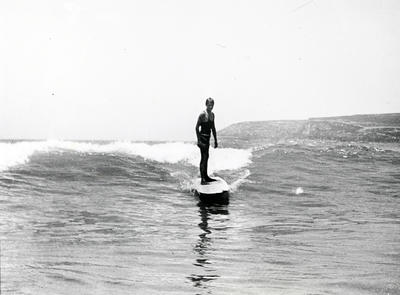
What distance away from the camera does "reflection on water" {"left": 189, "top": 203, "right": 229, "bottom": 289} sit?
4.11m

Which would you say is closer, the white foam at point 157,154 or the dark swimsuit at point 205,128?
the dark swimsuit at point 205,128

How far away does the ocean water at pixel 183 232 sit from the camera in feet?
13.2

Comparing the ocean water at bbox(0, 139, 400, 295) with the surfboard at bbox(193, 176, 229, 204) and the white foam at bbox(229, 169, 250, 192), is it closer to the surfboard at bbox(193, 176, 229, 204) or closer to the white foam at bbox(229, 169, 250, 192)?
the white foam at bbox(229, 169, 250, 192)

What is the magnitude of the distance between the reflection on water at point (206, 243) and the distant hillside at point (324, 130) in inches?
1502

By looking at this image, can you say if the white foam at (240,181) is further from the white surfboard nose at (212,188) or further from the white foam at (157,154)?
the white surfboard nose at (212,188)

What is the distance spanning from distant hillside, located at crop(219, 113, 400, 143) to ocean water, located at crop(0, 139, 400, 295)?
112ft

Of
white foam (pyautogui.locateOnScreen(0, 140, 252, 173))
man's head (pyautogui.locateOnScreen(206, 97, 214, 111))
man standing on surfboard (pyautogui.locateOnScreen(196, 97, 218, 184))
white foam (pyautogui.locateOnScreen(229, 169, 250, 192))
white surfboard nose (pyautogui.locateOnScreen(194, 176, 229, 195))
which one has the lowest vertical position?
white foam (pyautogui.locateOnScreen(229, 169, 250, 192))

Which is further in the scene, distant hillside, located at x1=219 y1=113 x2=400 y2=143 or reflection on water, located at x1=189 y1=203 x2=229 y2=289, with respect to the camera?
distant hillside, located at x1=219 y1=113 x2=400 y2=143

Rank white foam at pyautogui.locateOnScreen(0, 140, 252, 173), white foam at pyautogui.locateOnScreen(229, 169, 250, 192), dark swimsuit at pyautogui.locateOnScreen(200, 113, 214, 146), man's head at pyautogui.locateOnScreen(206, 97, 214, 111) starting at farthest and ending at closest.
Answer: white foam at pyautogui.locateOnScreen(0, 140, 252, 173)
white foam at pyautogui.locateOnScreen(229, 169, 250, 192)
dark swimsuit at pyautogui.locateOnScreen(200, 113, 214, 146)
man's head at pyautogui.locateOnScreen(206, 97, 214, 111)

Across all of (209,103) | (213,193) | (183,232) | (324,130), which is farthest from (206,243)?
(324,130)

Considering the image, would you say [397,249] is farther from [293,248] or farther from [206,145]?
[206,145]

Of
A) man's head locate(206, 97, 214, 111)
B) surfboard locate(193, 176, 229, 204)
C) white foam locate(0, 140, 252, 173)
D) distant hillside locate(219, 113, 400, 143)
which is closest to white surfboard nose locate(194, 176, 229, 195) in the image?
surfboard locate(193, 176, 229, 204)

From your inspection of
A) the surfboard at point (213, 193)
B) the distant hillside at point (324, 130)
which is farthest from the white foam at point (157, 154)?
the distant hillside at point (324, 130)

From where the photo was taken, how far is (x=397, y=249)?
563cm
